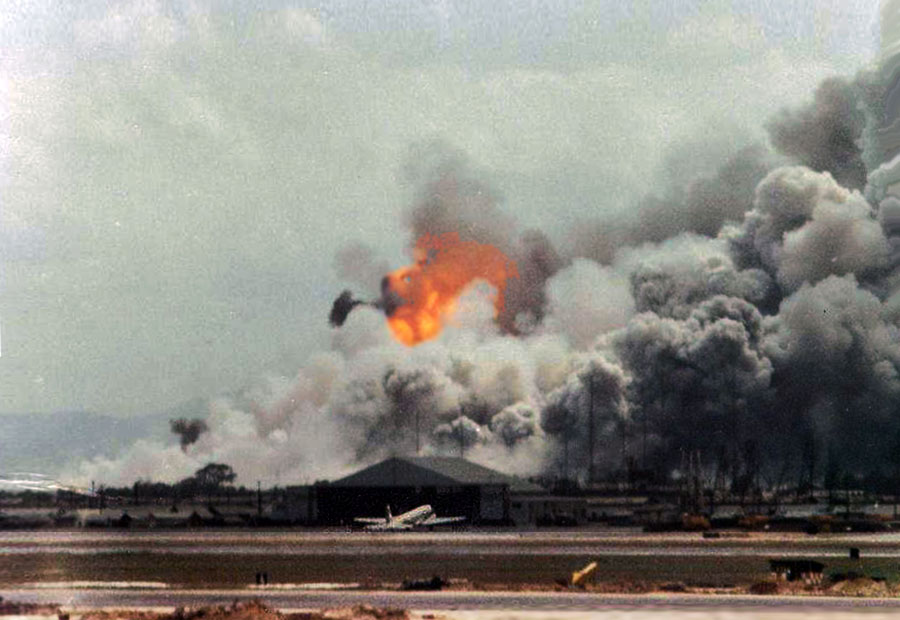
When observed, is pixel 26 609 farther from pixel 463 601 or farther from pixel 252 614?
pixel 463 601

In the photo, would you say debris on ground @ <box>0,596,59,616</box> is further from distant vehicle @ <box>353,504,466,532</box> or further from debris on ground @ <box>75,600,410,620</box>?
distant vehicle @ <box>353,504,466,532</box>

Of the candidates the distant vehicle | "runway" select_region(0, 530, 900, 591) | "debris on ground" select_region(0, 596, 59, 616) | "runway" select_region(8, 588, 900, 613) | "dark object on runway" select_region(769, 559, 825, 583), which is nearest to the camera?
"runway" select_region(8, 588, 900, 613)

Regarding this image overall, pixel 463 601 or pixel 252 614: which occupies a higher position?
pixel 463 601

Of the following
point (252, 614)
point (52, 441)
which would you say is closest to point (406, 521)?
point (52, 441)

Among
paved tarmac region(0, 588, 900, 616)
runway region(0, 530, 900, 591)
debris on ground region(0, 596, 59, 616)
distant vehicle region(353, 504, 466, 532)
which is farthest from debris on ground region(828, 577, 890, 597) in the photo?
distant vehicle region(353, 504, 466, 532)

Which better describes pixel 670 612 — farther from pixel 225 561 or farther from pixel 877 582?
pixel 225 561

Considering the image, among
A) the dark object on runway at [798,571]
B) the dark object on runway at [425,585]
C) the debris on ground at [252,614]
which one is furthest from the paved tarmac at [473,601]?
the dark object on runway at [798,571]

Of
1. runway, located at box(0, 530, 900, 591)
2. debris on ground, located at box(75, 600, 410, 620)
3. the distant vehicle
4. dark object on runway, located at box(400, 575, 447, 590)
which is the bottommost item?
debris on ground, located at box(75, 600, 410, 620)

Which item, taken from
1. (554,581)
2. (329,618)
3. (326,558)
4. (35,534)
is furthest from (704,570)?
(35,534)

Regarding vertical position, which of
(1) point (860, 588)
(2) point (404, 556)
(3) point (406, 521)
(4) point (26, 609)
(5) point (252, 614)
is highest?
(3) point (406, 521)
